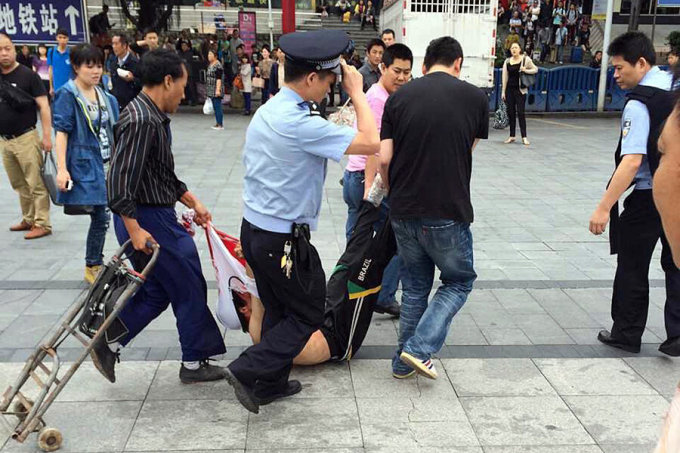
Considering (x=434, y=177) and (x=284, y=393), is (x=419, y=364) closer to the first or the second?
(x=284, y=393)

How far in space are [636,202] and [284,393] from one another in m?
2.27

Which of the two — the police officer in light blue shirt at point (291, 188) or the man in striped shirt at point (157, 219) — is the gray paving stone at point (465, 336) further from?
the man in striped shirt at point (157, 219)

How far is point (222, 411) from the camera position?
10.3 ft

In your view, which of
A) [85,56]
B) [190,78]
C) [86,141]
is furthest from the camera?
[190,78]

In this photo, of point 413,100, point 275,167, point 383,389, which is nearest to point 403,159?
point 413,100

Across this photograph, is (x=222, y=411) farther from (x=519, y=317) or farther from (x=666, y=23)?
(x=666, y=23)

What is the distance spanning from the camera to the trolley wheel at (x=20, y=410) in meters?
2.81

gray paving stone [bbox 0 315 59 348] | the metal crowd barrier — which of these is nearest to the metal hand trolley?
gray paving stone [bbox 0 315 59 348]

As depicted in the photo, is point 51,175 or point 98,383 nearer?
point 98,383

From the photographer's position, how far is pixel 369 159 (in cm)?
379

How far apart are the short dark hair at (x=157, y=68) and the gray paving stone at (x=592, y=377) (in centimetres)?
257

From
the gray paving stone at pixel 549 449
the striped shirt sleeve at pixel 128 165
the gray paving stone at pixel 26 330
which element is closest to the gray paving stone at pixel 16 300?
the gray paving stone at pixel 26 330

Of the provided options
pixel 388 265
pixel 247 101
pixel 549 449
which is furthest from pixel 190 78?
pixel 549 449

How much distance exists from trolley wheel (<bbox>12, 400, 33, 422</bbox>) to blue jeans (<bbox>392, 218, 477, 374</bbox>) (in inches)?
71.4
